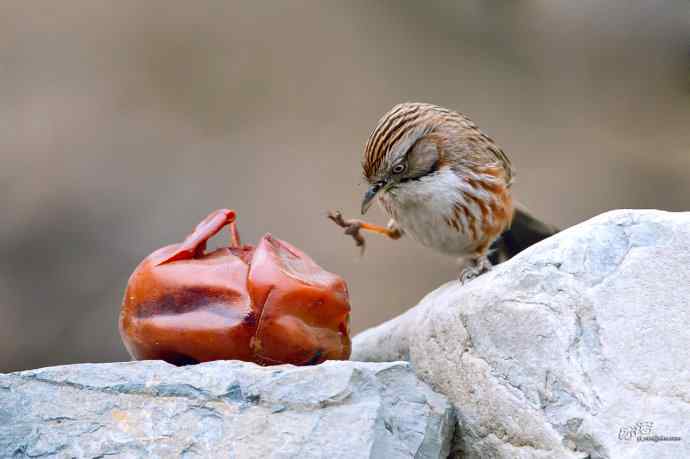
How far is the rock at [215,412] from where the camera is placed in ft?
7.32

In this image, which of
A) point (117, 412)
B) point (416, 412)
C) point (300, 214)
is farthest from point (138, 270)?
point (300, 214)

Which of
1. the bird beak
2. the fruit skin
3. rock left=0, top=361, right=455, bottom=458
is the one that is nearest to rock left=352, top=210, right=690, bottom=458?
rock left=0, top=361, right=455, bottom=458

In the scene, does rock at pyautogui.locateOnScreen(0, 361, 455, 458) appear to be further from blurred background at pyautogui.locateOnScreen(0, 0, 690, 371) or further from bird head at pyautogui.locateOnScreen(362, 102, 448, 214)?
blurred background at pyautogui.locateOnScreen(0, 0, 690, 371)

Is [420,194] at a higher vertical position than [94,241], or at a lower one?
higher

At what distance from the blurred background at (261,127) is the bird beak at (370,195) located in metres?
2.28

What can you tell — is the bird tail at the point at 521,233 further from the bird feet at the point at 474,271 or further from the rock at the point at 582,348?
the rock at the point at 582,348

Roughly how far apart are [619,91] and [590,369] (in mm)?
3555

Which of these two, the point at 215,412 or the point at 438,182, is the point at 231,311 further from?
the point at 438,182

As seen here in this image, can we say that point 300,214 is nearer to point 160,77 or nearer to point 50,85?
point 160,77

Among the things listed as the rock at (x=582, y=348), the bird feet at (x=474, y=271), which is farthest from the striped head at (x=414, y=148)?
the rock at (x=582, y=348)

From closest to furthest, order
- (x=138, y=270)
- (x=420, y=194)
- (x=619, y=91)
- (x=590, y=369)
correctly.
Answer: (x=590, y=369) < (x=138, y=270) < (x=420, y=194) < (x=619, y=91)

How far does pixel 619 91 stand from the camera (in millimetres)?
5543

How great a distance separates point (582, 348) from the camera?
234cm

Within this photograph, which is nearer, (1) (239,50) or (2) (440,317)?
(2) (440,317)
